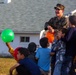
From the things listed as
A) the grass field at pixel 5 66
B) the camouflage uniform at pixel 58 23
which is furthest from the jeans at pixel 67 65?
the grass field at pixel 5 66

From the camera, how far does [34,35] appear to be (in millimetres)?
24891

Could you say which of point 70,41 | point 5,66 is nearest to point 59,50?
point 70,41

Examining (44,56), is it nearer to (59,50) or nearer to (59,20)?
(59,50)

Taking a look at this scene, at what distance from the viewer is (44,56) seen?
7961mm

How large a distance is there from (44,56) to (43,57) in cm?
3

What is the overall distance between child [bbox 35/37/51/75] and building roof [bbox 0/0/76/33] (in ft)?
54.5

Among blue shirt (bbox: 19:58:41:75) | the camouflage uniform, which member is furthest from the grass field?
blue shirt (bbox: 19:58:41:75)

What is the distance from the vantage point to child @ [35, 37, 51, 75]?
312 inches

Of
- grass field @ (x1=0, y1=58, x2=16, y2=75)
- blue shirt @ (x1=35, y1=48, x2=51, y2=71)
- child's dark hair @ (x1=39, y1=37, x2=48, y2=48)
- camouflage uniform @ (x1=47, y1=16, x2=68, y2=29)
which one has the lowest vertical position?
grass field @ (x1=0, y1=58, x2=16, y2=75)

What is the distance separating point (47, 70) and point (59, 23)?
114 centimetres

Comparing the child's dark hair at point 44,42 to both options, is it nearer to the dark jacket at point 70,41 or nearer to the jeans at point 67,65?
the dark jacket at point 70,41

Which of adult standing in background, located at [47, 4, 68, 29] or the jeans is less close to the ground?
adult standing in background, located at [47, 4, 68, 29]

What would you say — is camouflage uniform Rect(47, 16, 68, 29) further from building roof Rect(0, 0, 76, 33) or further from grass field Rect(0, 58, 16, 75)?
building roof Rect(0, 0, 76, 33)

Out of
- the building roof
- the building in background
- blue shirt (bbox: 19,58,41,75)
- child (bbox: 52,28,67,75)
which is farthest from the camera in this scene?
the building roof
